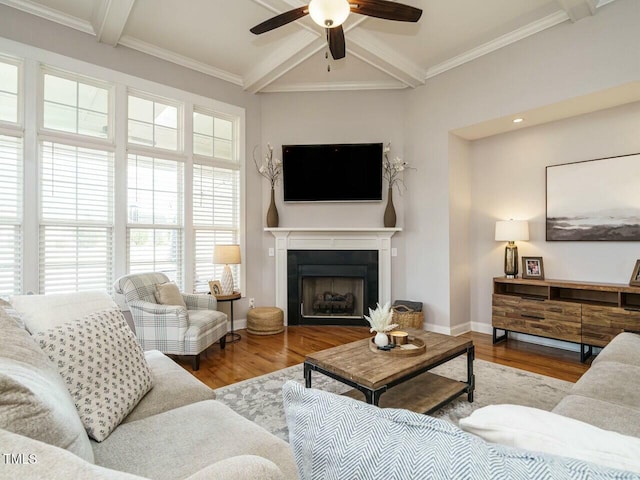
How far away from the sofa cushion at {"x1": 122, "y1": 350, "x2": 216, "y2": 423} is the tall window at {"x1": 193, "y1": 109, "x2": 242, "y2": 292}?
2.64 metres

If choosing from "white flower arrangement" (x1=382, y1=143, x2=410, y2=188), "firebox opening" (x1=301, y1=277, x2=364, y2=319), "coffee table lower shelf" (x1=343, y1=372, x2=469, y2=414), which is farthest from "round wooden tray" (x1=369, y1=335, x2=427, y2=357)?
"white flower arrangement" (x1=382, y1=143, x2=410, y2=188)

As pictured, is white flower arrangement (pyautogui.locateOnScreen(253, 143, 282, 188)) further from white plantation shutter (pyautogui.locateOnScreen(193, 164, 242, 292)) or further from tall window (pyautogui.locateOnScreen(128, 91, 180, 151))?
tall window (pyautogui.locateOnScreen(128, 91, 180, 151))

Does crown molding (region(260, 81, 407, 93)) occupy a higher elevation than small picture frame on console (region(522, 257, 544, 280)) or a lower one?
higher

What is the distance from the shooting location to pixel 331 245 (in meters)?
4.80

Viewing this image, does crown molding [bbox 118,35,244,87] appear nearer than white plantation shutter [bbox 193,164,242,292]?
Yes

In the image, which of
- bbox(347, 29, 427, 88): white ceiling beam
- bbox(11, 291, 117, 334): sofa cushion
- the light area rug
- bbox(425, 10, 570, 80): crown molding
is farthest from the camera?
bbox(347, 29, 427, 88): white ceiling beam

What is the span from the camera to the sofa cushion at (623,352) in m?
2.00

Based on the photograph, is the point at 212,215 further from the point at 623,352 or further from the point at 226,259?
the point at 623,352

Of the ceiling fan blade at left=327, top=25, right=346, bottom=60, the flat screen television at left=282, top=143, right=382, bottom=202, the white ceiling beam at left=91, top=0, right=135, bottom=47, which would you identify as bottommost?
the flat screen television at left=282, top=143, right=382, bottom=202

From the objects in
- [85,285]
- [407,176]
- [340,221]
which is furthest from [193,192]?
[407,176]

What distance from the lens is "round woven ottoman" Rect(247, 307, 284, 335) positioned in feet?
14.1

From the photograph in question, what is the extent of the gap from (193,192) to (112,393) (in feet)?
10.8

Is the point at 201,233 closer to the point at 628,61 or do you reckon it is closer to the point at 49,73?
the point at 49,73

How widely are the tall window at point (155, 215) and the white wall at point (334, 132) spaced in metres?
1.13
